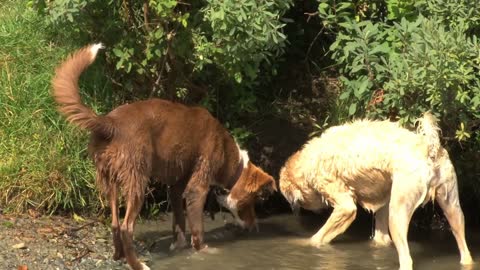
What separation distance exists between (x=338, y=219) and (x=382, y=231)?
0.65 metres

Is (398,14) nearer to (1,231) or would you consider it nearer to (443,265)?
(443,265)

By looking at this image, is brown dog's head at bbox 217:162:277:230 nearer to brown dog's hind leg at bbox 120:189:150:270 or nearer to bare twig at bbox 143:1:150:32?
brown dog's hind leg at bbox 120:189:150:270

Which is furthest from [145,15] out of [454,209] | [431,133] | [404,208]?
[454,209]

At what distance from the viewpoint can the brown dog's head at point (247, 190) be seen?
28.8 ft

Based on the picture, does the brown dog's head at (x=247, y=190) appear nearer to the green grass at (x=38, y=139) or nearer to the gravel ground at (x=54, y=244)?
the gravel ground at (x=54, y=244)

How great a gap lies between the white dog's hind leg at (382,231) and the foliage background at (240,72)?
2.93 ft

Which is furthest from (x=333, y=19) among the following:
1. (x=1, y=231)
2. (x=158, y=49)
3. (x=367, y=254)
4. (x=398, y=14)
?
(x=1, y=231)

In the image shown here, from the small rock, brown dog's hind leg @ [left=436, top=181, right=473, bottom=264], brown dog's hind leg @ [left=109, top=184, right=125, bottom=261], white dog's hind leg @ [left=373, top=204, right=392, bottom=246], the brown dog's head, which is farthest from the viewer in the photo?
white dog's hind leg @ [left=373, top=204, right=392, bottom=246]

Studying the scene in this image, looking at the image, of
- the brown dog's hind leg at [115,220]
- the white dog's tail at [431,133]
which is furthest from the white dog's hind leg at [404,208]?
the brown dog's hind leg at [115,220]

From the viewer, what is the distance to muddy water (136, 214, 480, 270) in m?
8.14

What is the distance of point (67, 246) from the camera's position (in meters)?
8.01

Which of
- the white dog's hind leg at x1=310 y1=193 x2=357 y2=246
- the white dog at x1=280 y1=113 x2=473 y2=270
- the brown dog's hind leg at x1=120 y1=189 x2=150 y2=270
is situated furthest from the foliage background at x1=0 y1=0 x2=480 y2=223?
Result: the brown dog's hind leg at x1=120 y1=189 x2=150 y2=270

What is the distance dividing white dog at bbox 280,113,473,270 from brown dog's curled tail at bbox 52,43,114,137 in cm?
223

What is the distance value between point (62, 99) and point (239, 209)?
2.41 meters
